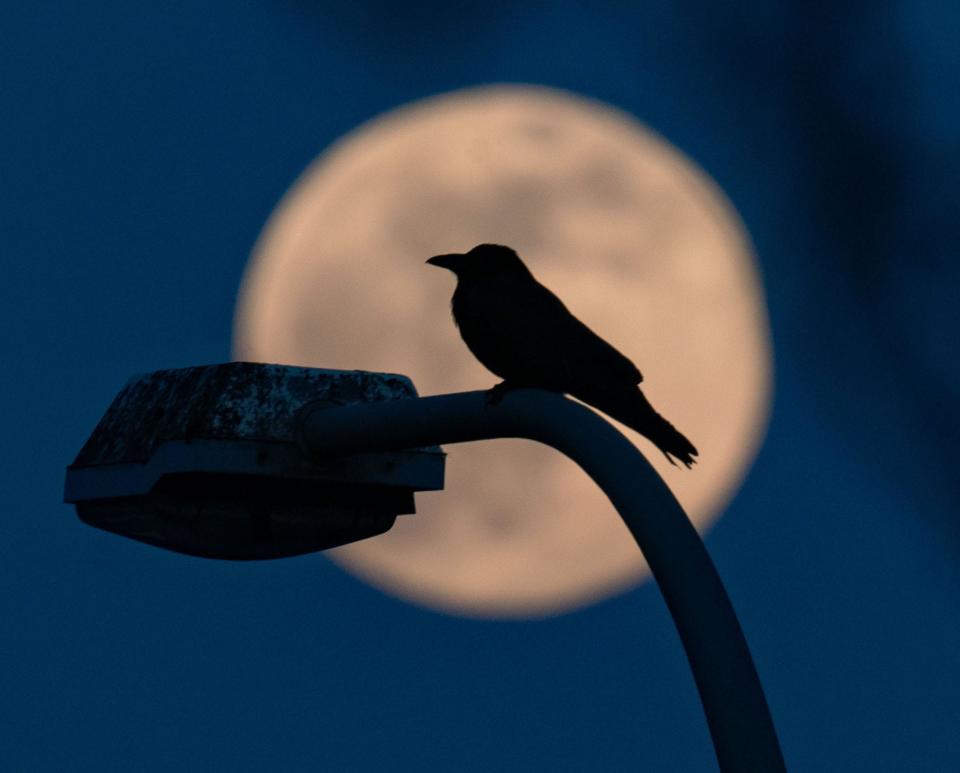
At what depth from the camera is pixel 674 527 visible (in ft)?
19.7

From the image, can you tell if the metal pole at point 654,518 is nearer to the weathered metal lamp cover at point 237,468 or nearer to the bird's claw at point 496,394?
the bird's claw at point 496,394

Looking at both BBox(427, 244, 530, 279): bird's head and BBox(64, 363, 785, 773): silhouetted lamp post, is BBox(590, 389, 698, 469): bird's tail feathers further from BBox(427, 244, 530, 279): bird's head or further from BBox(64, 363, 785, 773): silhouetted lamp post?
BBox(427, 244, 530, 279): bird's head

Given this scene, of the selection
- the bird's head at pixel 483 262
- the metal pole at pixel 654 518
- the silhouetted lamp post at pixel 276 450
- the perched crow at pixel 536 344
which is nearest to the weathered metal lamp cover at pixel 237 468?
the silhouetted lamp post at pixel 276 450

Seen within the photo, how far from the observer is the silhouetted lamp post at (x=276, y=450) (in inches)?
289

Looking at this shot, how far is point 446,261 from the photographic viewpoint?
9703 mm

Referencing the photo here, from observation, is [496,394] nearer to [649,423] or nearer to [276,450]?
[649,423]

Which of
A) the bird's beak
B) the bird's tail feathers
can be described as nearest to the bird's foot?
the bird's tail feathers

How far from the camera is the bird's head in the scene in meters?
9.52

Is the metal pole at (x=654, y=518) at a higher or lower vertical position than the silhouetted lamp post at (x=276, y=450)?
lower

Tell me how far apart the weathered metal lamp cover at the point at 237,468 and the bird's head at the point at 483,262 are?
1.06 metres

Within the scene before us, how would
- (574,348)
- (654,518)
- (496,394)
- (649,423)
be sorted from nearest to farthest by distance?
1. (654,518)
2. (496,394)
3. (649,423)
4. (574,348)

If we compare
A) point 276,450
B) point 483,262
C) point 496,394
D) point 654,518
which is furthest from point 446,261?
point 654,518

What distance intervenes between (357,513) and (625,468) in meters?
2.83

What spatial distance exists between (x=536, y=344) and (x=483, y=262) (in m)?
1.09
